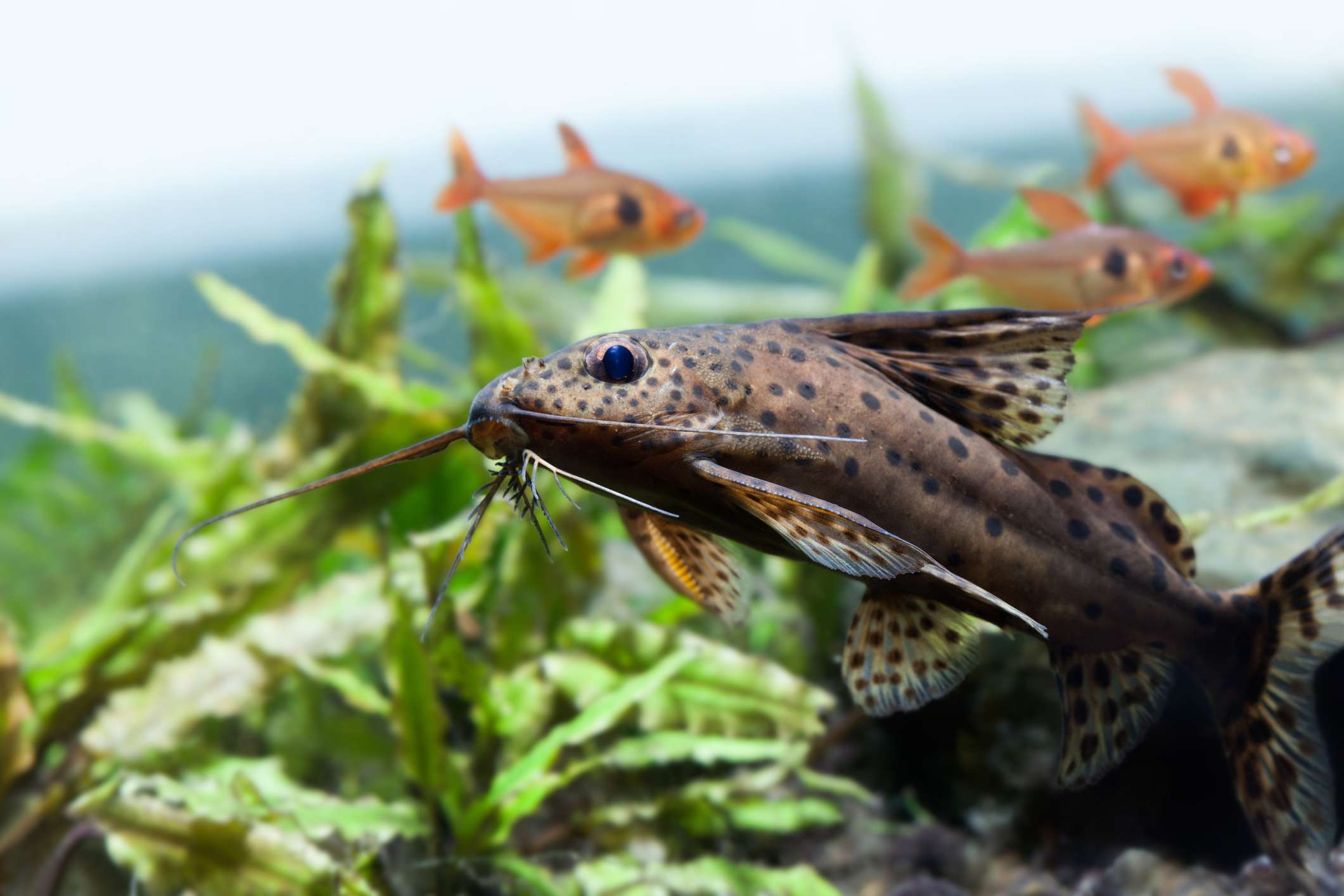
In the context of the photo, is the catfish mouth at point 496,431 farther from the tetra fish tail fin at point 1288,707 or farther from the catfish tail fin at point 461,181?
the catfish tail fin at point 461,181

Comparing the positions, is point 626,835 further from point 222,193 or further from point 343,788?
point 222,193

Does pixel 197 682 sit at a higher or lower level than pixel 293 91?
lower

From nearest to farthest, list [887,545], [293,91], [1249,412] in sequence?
[887,545]
[1249,412]
[293,91]

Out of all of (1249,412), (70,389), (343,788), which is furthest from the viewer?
(70,389)

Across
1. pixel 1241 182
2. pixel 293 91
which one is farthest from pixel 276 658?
pixel 293 91

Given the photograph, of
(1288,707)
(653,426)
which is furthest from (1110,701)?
(653,426)

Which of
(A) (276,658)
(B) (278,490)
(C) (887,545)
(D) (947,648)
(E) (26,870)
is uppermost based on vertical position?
(C) (887,545)

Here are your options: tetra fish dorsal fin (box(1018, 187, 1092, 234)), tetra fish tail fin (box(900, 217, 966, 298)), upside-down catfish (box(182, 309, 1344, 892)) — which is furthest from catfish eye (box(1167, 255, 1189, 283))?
upside-down catfish (box(182, 309, 1344, 892))
